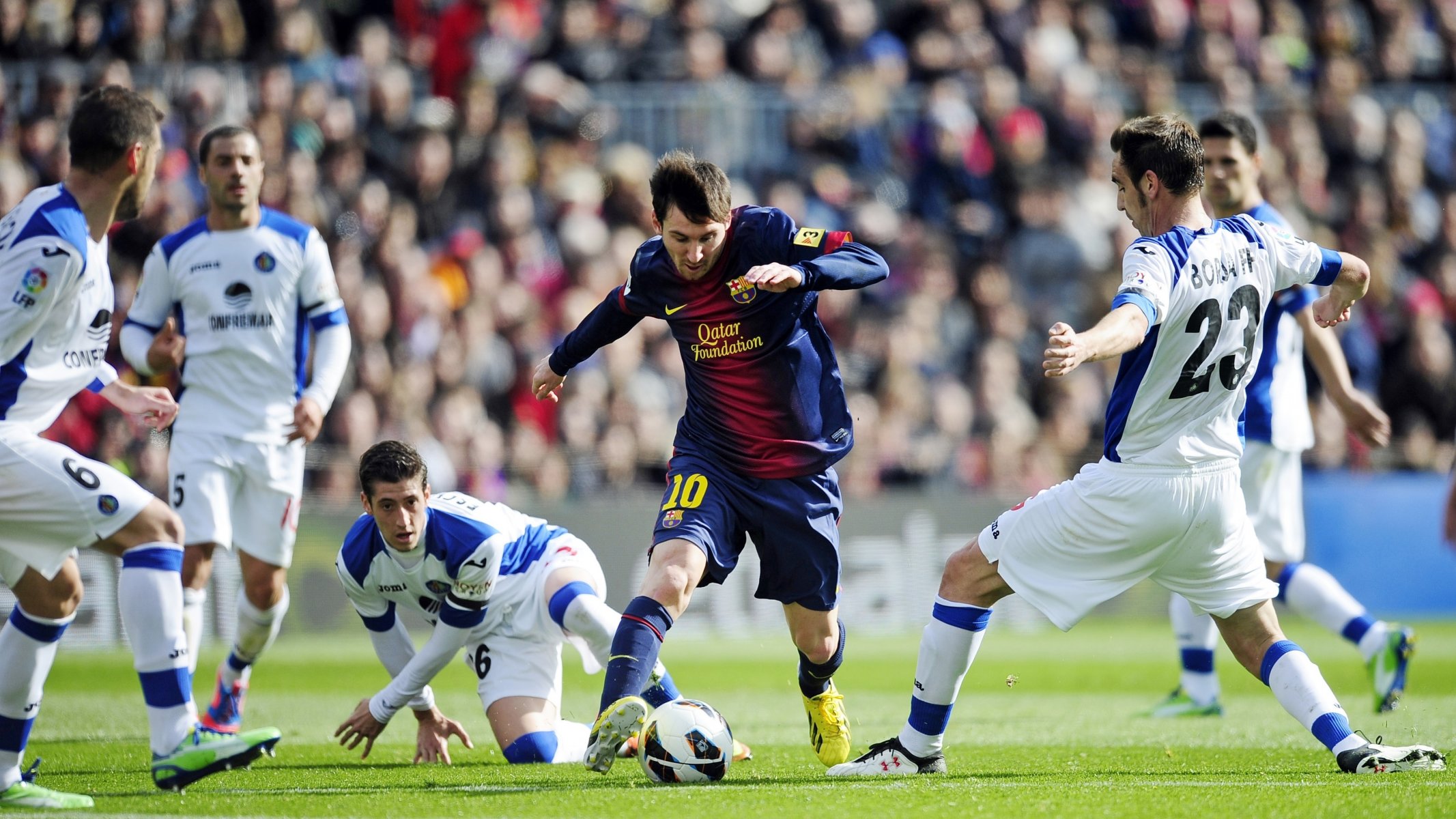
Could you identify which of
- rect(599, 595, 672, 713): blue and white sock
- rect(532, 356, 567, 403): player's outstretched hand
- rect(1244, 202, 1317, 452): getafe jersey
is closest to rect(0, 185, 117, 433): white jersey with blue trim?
rect(532, 356, 567, 403): player's outstretched hand

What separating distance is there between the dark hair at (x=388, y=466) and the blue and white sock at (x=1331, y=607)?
16.1ft

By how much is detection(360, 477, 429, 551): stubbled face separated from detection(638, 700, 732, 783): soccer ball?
150cm

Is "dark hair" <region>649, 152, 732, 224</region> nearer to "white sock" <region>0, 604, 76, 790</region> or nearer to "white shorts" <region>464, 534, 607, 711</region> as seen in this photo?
"white shorts" <region>464, 534, 607, 711</region>

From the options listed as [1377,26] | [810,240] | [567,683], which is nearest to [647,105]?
[567,683]

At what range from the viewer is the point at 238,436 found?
8.02 m

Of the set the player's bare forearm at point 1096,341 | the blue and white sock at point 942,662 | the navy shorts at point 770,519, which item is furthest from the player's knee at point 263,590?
the player's bare forearm at point 1096,341

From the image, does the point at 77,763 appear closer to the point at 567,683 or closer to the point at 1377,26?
the point at 567,683

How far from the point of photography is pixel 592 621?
22.2 ft

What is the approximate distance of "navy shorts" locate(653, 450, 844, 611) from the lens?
20.6ft

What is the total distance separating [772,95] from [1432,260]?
789cm

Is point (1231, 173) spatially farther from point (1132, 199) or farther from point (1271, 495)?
point (1132, 199)

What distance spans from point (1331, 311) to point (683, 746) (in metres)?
3.14

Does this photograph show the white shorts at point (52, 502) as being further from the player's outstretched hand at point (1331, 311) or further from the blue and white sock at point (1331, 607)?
the blue and white sock at point (1331, 607)

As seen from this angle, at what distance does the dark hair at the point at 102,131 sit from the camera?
5.52 metres
